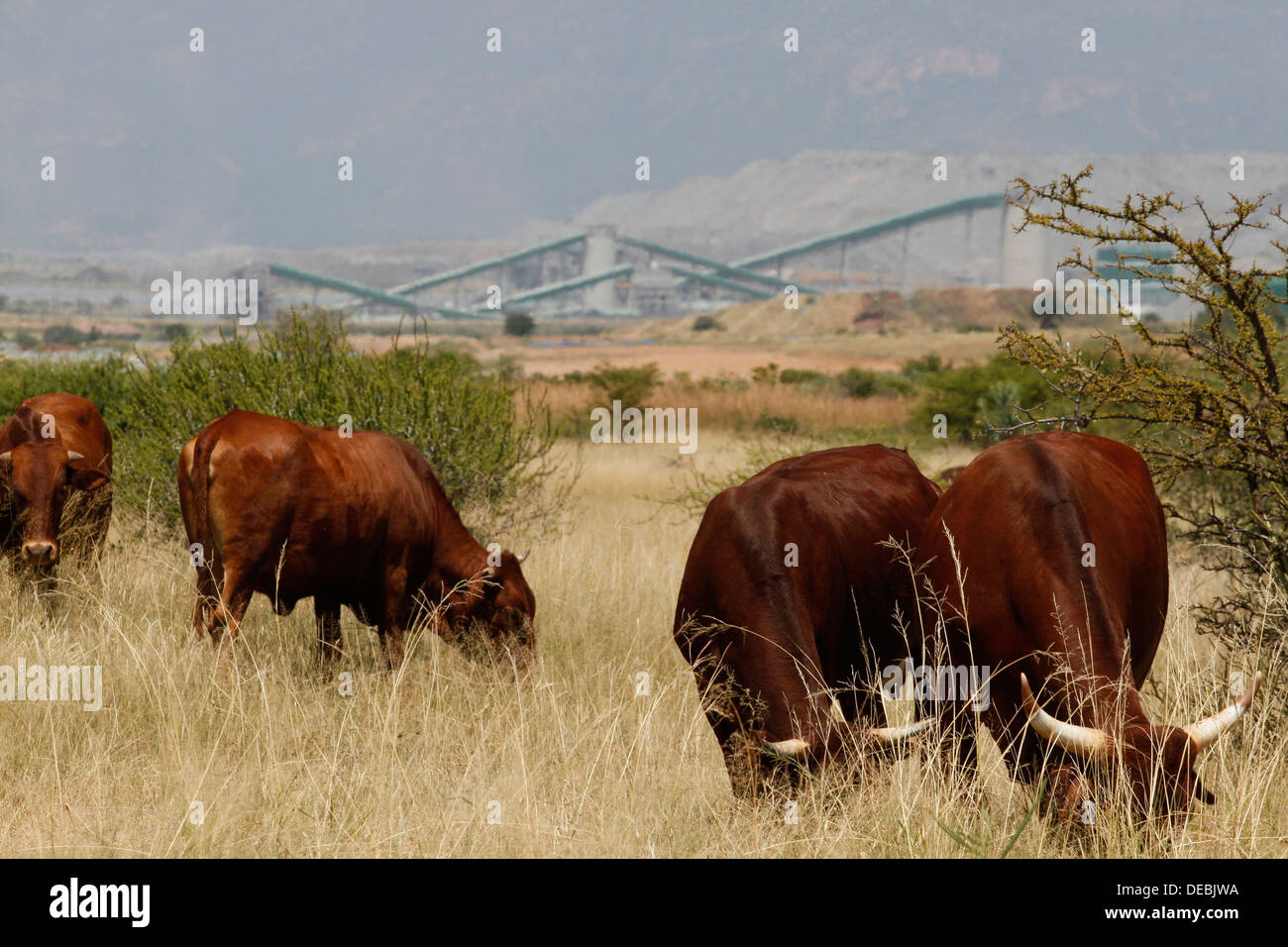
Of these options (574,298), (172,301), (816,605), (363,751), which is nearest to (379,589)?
(363,751)

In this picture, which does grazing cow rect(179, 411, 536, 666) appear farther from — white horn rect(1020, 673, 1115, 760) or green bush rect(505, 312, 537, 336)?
green bush rect(505, 312, 537, 336)

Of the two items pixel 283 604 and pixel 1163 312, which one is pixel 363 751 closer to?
pixel 283 604

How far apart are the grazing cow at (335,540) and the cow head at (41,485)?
3.30ft

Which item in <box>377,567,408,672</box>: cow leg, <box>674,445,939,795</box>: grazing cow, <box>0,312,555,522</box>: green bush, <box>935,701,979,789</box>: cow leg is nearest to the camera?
<box>674,445,939,795</box>: grazing cow

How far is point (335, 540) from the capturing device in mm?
6969

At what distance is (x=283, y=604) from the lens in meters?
7.12

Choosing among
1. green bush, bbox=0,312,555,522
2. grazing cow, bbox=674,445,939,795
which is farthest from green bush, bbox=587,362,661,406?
grazing cow, bbox=674,445,939,795

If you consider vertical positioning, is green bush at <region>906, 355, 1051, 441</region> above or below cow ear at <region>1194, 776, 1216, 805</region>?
above

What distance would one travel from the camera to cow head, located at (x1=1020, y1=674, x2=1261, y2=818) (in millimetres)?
3697

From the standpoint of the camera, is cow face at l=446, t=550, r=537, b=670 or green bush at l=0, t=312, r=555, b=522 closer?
cow face at l=446, t=550, r=537, b=670

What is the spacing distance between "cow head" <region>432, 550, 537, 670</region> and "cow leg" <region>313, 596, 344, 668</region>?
1.98ft

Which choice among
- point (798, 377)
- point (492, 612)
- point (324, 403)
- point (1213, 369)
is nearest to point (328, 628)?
point (492, 612)

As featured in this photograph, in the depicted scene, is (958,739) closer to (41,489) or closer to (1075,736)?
(1075,736)

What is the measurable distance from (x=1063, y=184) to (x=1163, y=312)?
111m
